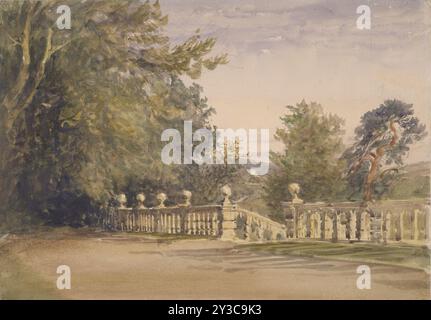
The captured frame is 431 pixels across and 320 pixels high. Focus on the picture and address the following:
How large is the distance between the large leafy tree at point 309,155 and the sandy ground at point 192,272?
2.95 ft

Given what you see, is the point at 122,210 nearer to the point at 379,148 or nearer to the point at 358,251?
the point at 358,251

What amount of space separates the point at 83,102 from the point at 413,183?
462 centimetres

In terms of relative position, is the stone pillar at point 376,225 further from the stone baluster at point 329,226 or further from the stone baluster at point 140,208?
the stone baluster at point 140,208

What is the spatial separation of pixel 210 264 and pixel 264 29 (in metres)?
3.24

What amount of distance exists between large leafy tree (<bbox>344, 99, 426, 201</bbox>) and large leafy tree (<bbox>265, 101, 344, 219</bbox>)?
8.4 inches

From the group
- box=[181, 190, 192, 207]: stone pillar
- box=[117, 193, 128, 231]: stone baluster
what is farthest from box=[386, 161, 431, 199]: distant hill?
box=[117, 193, 128, 231]: stone baluster

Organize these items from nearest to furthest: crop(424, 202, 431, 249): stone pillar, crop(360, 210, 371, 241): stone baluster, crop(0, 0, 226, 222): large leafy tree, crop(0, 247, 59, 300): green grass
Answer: crop(424, 202, 431, 249): stone pillar < crop(360, 210, 371, 241): stone baluster < crop(0, 247, 59, 300): green grass < crop(0, 0, 226, 222): large leafy tree

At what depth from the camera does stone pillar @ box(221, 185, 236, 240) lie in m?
9.55

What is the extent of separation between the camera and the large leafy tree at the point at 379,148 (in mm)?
9305

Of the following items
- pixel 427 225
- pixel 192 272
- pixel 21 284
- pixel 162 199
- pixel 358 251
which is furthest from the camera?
pixel 162 199

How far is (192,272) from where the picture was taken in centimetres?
938

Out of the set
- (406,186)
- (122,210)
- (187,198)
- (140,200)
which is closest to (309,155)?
(406,186)

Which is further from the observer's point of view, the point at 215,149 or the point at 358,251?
the point at 215,149

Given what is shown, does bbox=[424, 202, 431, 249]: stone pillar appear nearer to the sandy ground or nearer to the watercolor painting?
the watercolor painting
